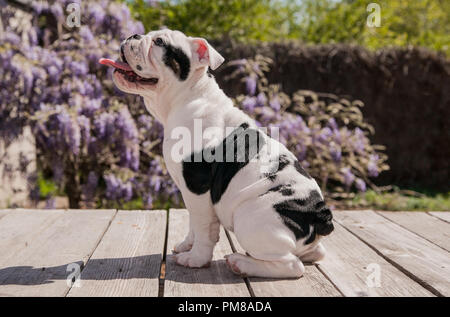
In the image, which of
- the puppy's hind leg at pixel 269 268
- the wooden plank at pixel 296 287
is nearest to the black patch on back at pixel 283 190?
the puppy's hind leg at pixel 269 268

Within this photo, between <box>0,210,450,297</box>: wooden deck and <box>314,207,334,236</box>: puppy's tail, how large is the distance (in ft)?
0.72

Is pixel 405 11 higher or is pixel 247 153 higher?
pixel 405 11

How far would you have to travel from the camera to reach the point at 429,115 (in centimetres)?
834

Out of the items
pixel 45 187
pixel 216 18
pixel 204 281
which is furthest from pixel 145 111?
pixel 216 18

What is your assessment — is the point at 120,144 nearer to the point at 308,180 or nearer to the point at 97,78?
the point at 97,78

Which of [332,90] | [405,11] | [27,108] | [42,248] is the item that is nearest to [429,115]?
[332,90]

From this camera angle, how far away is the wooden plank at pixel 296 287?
83.5 inches

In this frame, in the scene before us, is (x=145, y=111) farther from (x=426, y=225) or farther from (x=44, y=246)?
(x=426, y=225)

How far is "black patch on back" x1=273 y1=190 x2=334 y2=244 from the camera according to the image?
2266 mm

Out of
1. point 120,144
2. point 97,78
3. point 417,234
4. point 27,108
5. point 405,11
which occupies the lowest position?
point 417,234

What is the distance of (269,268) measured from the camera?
229cm

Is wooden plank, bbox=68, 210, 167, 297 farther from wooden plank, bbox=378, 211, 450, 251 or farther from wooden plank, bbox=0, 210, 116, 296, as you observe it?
wooden plank, bbox=378, 211, 450, 251

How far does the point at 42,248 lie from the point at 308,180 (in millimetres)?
1598

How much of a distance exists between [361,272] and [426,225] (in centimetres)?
133
